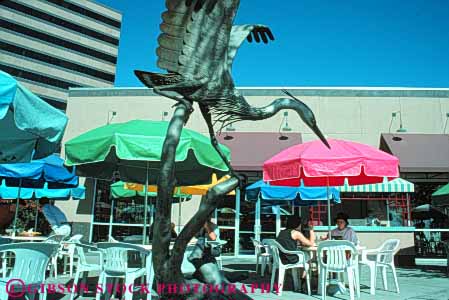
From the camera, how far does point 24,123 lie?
4098 millimetres

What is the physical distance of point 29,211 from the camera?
22188mm

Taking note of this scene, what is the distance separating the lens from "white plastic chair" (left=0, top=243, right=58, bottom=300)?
12.9 ft

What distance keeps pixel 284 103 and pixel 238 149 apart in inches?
441

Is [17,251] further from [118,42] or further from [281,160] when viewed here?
Result: [118,42]

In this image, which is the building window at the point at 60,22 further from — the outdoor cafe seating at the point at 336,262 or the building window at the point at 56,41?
the outdoor cafe seating at the point at 336,262

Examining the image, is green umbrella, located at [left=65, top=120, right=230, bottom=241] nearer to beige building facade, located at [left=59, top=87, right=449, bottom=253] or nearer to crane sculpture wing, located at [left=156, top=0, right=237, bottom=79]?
crane sculpture wing, located at [left=156, top=0, right=237, bottom=79]

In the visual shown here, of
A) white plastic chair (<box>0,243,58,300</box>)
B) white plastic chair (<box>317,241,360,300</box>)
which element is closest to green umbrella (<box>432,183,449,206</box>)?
white plastic chair (<box>317,241,360,300</box>)

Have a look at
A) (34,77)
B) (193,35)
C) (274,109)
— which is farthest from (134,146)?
(34,77)

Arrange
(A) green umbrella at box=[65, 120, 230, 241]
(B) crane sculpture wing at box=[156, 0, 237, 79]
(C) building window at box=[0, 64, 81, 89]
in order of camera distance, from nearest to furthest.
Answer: (B) crane sculpture wing at box=[156, 0, 237, 79] < (A) green umbrella at box=[65, 120, 230, 241] < (C) building window at box=[0, 64, 81, 89]

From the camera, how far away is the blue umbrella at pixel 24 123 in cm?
385

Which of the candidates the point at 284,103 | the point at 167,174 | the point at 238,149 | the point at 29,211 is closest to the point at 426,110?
the point at 238,149

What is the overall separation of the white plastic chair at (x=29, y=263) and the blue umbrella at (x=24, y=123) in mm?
1192

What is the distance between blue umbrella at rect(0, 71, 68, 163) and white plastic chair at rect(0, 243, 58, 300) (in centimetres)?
119

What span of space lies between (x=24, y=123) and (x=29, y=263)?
1414 mm
